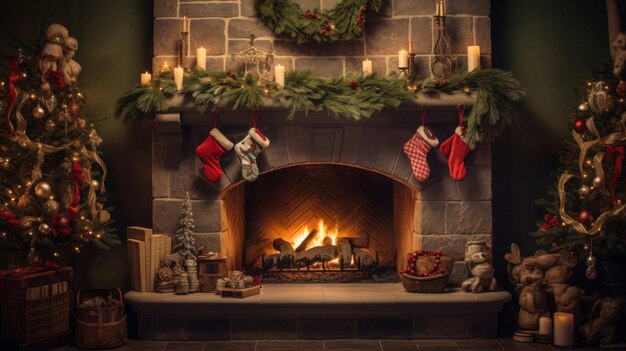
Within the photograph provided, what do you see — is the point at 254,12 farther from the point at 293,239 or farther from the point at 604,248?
the point at 604,248

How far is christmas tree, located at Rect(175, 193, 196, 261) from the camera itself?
6.59 metres

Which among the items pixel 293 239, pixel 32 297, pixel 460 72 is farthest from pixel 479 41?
pixel 32 297

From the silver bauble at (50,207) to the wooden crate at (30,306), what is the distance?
41 centimetres

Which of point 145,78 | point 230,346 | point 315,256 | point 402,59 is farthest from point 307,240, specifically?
point 145,78

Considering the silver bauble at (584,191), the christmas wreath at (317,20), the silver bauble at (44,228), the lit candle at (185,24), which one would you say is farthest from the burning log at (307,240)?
the silver bauble at (584,191)

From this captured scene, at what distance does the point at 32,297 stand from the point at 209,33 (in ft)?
7.24

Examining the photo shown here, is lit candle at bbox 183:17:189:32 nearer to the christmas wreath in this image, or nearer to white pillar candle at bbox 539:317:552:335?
the christmas wreath

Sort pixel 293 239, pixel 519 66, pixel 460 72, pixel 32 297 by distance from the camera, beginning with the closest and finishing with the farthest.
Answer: pixel 32 297, pixel 460 72, pixel 519 66, pixel 293 239

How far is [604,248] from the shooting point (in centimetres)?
639

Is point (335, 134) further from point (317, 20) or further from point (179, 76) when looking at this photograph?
point (179, 76)

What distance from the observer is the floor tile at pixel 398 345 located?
20.4 ft

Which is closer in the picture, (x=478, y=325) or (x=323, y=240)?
(x=478, y=325)

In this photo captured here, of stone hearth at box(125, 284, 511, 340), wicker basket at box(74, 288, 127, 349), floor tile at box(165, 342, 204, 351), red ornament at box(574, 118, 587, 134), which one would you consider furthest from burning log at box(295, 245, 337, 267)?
red ornament at box(574, 118, 587, 134)

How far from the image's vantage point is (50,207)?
20.4ft
